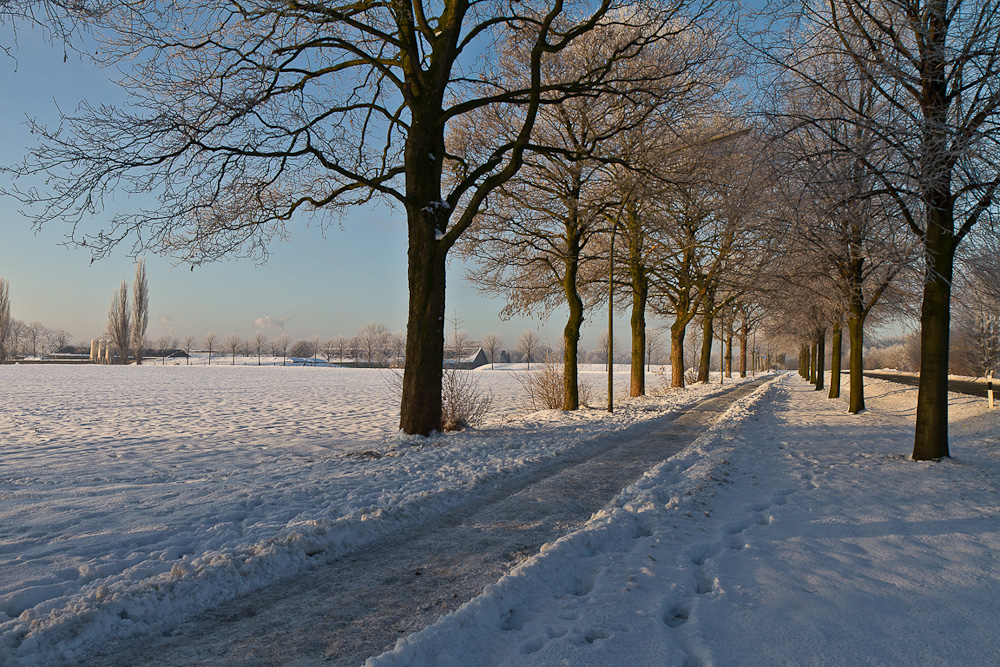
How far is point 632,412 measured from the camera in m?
15.2

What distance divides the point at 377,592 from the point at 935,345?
337 inches

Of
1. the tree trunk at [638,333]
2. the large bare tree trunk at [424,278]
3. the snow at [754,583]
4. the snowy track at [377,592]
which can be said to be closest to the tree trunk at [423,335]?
the large bare tree trunk at [424,278]

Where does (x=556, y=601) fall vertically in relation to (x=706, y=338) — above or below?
below

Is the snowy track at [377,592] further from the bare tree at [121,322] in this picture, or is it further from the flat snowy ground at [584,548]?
the bare tree at [121,322]

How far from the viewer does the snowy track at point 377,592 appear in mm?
2891

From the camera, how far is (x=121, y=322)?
67875 mm

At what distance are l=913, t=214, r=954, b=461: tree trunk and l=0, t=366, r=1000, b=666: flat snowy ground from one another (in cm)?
39

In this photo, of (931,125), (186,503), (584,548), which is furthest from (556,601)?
(931,125)

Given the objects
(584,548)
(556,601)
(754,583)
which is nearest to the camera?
(556,601)

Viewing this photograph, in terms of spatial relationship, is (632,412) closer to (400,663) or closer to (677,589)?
(677,589)

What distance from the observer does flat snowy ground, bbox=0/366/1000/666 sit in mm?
2846

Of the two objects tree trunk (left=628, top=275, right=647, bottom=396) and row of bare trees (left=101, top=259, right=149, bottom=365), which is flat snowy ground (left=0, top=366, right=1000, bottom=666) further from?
row of bare trees (left=101, top=259, right=149, bottom=365)

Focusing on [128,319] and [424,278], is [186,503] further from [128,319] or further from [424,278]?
[128,319]

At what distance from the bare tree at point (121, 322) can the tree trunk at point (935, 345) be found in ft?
261
